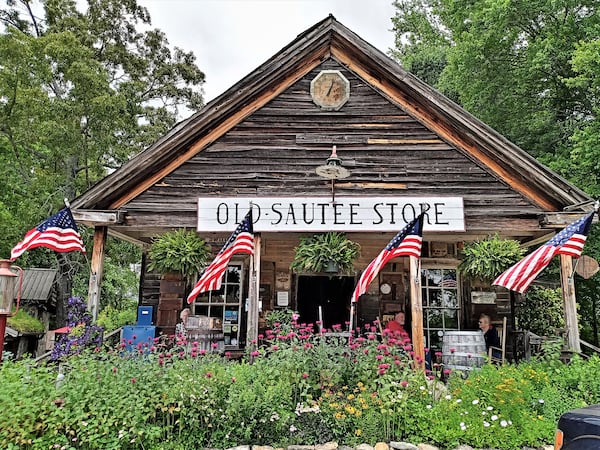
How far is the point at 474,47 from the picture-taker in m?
14.9

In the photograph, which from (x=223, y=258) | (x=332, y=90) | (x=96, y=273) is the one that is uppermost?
(x=332, y=90)

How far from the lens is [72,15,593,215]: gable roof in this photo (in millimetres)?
8406

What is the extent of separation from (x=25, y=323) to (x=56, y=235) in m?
15.0

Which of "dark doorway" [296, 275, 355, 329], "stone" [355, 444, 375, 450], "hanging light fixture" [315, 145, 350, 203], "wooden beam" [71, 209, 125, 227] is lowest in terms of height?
"stone" [355, 444, 375, 450]

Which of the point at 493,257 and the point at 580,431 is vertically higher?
the point at 493,257

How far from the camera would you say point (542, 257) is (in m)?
6.54

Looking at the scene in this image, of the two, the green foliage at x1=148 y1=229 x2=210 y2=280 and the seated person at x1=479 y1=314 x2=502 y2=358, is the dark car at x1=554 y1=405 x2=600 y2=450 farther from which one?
the seated person at x1=479 y1=314 x2=502 y2=358

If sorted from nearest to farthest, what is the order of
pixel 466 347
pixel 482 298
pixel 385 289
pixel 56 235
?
pixel 56 235
pixel 466 347
pixel 482 298
pixel 385 289

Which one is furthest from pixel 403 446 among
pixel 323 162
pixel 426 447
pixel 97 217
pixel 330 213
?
pixel 97 217

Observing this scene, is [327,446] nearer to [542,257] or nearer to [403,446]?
[403,446]

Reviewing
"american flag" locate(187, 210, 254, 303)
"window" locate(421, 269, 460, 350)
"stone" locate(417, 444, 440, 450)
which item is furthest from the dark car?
"window" locate(421, 269, 460, 350)

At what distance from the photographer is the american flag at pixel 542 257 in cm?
648

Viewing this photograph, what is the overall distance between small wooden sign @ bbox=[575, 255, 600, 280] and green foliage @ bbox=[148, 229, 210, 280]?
22.0 feet

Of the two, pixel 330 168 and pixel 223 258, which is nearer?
pixel 223 258
